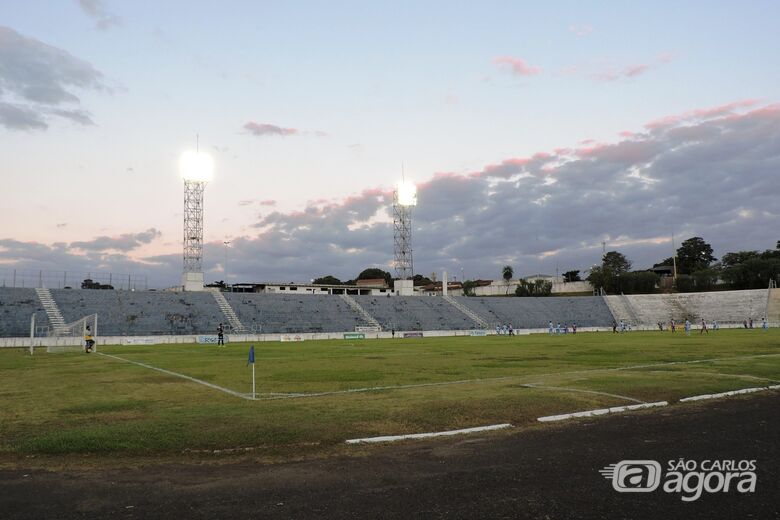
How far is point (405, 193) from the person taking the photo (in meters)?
105

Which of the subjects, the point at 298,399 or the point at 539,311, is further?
the point at 539,311

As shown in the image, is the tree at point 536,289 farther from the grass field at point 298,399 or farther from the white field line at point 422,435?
the white field line at point 422,435

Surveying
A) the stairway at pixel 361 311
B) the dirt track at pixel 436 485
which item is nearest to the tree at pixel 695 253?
the stairway at pixel 361 311

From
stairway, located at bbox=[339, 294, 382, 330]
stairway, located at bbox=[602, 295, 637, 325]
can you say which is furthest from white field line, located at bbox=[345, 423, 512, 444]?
stairway, located at bbox=[602, 295, 637, 325]

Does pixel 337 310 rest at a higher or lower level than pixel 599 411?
higher

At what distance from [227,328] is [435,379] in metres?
51.1

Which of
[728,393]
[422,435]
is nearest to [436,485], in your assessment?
[422,435]

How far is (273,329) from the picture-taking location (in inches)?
2783

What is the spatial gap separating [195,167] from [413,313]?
40.5 m

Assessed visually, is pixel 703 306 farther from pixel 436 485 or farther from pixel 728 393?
pixel 436 485

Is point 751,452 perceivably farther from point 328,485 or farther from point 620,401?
point 328,485

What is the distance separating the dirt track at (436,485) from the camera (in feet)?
23.2

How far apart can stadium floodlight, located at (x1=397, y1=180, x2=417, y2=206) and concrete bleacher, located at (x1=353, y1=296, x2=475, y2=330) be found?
19803 millimetres

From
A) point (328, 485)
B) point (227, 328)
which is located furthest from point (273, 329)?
point (328, 485)
